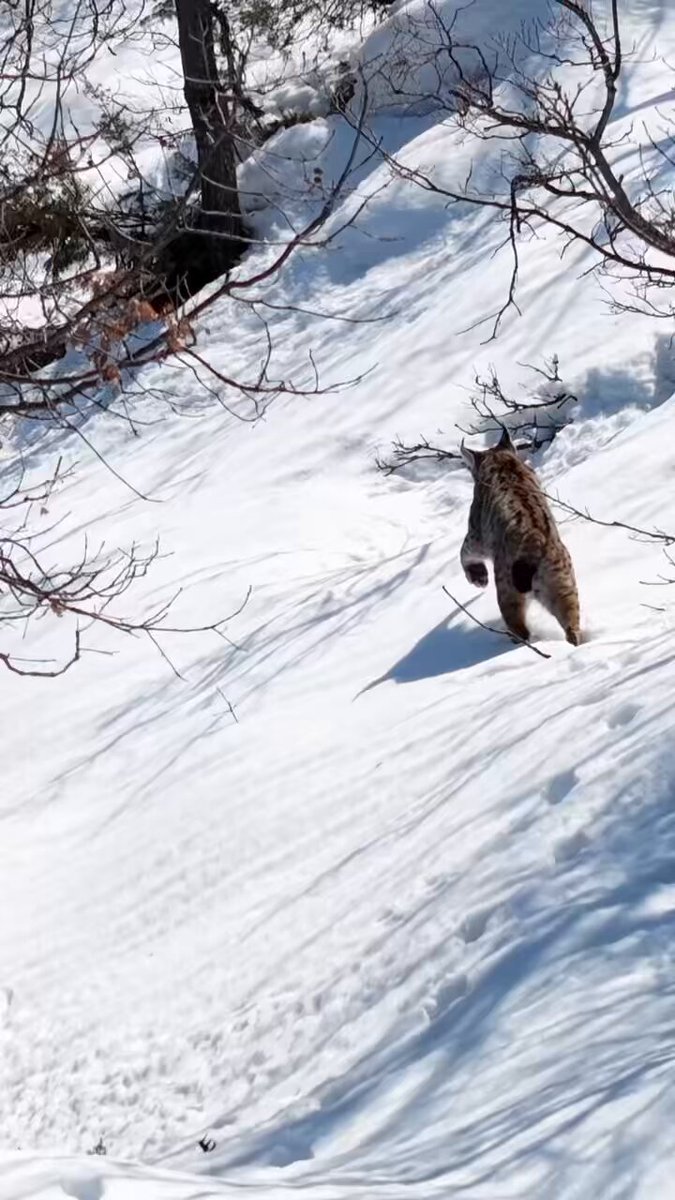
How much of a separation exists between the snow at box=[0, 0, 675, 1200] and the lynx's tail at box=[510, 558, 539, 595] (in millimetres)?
413

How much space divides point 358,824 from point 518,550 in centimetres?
197

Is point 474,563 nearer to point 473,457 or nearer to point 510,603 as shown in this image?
point 510,603

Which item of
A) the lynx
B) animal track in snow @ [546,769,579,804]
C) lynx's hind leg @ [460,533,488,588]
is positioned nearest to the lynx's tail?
the lynx

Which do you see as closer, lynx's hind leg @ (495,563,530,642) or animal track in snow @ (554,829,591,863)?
→ animal track in snow @ (554,829,591,863)

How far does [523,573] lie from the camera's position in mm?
9094

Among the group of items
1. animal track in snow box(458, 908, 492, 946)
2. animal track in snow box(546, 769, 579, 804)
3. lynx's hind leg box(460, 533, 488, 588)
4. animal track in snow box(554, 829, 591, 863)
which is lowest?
animal track in snow box(458, 908, 492, 946)

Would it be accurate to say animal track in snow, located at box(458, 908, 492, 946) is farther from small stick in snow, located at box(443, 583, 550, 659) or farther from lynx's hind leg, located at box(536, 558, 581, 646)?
lynx's hind leg, located at box(536, 558, 581, 646)

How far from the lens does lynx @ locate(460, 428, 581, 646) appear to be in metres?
9.06

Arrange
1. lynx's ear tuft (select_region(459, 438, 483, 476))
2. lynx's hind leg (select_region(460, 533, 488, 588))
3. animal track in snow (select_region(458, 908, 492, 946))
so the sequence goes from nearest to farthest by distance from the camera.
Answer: animal track in snow (select_region(458, 908, 492, 946)), lynx's hind leg (select_region(460, 533, 488, 588)), lynx's ear tuft (select_region(459, 438, 483, 476))

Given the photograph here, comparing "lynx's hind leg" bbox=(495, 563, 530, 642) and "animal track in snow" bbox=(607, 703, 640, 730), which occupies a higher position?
"lynx's hind leg" bbox=(495, 563, 530, 642)

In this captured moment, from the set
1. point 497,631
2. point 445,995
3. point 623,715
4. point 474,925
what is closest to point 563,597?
point 497,631

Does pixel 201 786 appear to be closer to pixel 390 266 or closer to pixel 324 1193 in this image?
pixel 324 1193

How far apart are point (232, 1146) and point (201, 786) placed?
382 cm

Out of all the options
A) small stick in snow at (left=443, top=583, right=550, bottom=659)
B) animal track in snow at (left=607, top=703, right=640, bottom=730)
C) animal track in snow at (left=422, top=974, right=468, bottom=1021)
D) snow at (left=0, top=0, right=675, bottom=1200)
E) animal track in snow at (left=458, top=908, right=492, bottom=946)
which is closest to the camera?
snow at (left=0, top=0, right=675, bottom=1200)
